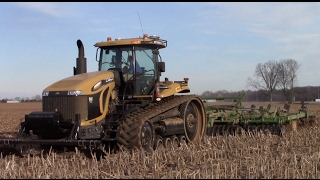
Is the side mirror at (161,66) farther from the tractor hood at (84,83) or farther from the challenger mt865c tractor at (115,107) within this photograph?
the tractor hood at (84,83)

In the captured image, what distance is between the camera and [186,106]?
1204 cm

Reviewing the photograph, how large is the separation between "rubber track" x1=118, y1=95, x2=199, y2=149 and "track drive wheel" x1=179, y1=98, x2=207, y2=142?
92 centimetres

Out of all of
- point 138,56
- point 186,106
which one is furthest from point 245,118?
point 138,56

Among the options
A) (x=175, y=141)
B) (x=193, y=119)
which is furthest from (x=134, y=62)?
(x=193, y=119)

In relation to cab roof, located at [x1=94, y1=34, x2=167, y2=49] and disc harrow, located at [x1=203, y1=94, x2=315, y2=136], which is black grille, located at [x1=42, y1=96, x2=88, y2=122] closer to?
cab roof, located at [x1=94, y1=34, x2=167, y2=49]

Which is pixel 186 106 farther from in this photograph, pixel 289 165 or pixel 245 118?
pixel 289 165

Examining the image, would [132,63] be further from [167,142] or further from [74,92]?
[167,142]

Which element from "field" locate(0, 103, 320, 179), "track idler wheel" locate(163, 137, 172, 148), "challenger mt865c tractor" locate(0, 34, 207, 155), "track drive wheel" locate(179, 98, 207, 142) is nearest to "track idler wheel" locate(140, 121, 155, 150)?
"challenger mt865c tractor" locate(0, 34, 207, 155)

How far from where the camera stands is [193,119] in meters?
12.6

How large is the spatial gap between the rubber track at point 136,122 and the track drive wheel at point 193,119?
92 centimetres

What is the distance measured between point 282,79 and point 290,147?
74.1 meters

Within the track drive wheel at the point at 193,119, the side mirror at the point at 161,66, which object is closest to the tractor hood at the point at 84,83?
the side mirror at the point at 161,66

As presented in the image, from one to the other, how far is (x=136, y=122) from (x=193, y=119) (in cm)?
331

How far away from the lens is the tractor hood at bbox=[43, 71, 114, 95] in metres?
9.86
